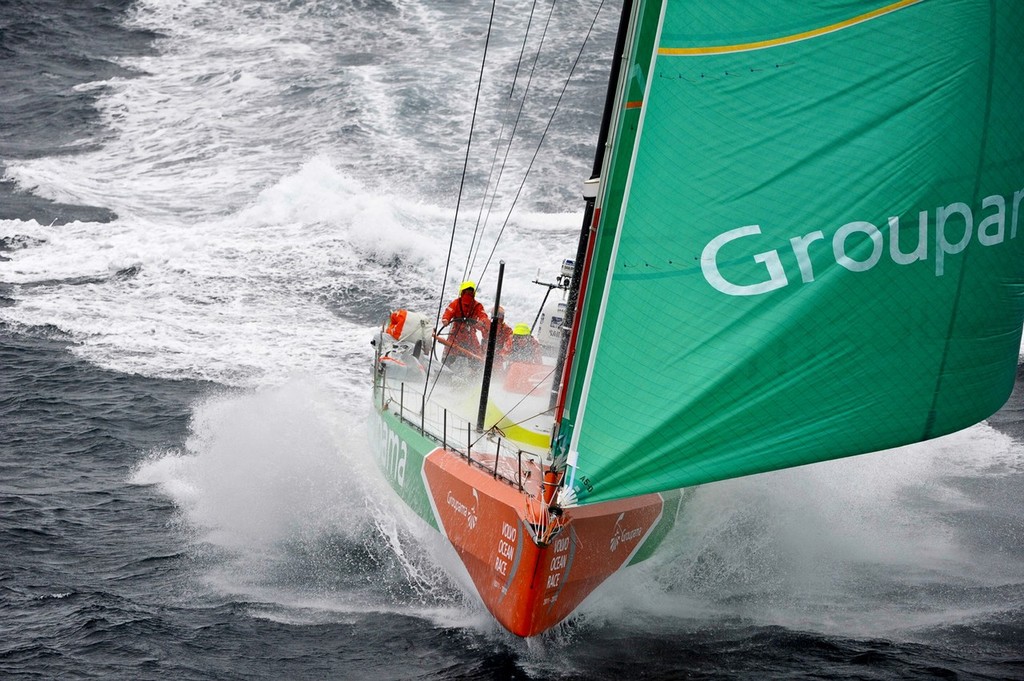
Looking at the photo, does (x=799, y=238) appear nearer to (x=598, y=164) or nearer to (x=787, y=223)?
(x=787, y=223)

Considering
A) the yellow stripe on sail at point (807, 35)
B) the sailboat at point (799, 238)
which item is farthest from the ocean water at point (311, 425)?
the yellow stripe on sail at point (807, 35)

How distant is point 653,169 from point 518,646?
3516mm

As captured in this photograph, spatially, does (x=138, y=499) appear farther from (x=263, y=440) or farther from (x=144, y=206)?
(x=144, y=206)

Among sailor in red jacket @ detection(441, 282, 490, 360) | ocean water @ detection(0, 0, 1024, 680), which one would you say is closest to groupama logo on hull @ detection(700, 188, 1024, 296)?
ocean water @ detection(0, 0, 1024, 680)

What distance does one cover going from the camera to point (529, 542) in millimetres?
7902

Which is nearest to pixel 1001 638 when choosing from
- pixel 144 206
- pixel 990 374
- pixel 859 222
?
pixel 990 374

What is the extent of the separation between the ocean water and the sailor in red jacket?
156cm

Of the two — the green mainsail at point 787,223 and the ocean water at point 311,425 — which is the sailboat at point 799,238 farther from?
the ocean water at point 311,425

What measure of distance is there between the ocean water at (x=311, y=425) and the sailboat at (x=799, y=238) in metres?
2.05

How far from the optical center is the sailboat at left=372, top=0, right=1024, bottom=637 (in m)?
6.87

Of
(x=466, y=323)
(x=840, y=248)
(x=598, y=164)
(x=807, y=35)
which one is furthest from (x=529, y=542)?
(x=466, y=323)

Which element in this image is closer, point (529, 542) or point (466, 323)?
point (529, 542)

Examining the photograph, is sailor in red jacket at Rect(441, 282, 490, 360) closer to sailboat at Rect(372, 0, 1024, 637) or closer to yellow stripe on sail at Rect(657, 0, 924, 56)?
sailboat at Rect(372, 0, 1024, 637)

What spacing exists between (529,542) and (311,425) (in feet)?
15.2
